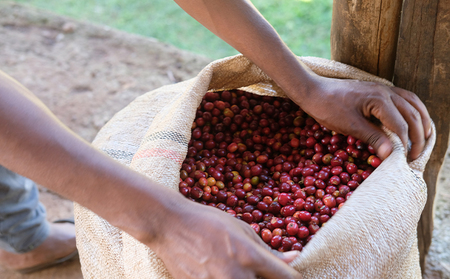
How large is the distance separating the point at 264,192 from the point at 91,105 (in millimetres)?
2631

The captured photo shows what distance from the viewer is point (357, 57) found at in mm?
1896

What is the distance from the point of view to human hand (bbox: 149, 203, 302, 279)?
39.0 inches

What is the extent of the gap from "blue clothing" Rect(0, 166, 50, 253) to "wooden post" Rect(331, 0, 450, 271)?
1814mm

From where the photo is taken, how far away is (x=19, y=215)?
2.19 meters

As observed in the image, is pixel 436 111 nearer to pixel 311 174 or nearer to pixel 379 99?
pixel 379 99

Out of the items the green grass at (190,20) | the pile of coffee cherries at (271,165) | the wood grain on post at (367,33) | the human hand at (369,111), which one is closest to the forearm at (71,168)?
the pile of coffee cherries at (271,165)

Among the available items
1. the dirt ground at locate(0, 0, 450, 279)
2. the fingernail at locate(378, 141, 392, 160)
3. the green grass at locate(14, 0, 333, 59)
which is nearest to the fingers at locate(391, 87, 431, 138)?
the fingernail at locate(378, 141, 392, 160)

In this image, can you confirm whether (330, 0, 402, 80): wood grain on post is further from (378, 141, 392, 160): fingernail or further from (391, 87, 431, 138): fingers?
(378, 141, 392, 160): fingernail

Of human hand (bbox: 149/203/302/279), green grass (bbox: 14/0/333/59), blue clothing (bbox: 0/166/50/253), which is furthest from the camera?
green grass (bbox: 14/0/333/59)

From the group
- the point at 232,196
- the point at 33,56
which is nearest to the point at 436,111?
the point at 232,196

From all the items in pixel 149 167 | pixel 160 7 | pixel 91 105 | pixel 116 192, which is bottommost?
pixel 91 105

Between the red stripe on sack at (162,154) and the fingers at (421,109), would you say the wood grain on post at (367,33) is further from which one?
the red stripe on sack at (162,154)

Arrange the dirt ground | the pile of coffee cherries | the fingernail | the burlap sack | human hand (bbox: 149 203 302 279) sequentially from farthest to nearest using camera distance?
the dirt ground → the pile of coffee cherries → the fingernail → the burlap sack → human hand (bbox: 149 203 302 279)

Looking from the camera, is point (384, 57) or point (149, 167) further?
point (384, 57)
